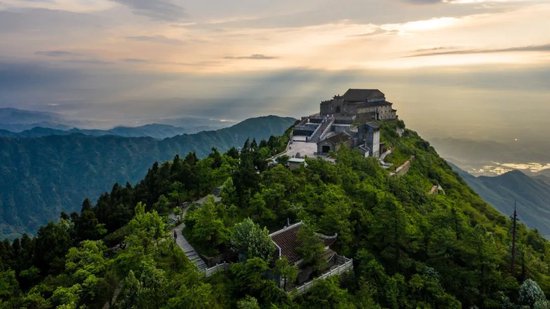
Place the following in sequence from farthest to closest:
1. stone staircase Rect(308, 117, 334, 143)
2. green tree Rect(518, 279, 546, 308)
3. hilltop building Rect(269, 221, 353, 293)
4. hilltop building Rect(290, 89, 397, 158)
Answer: stone staircase Rect(308, 117, 334, 143), hilltop building Rect(290, 89, 397, 158), green tree Rect(518, 279, 546, 308), hilltop building Rect(269, 221, 353, 293)

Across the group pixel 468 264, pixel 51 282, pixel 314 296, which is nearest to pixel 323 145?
pixel 468 264

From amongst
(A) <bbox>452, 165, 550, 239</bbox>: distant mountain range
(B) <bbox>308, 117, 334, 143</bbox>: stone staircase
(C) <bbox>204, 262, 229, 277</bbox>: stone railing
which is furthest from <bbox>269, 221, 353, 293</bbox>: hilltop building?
(A) <bbox>452, 165, 550, 239</bbox>: distant mountain range

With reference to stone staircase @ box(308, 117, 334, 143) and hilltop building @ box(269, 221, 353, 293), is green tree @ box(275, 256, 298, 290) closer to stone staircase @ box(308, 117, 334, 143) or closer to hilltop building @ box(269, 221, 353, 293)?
hilltop building @ box(269, 221, 353, 293)

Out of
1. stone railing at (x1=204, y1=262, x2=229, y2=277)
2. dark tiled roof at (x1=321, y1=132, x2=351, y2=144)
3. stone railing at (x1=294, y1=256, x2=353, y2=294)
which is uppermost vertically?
dark tiled roof at (x1=321, y1=132, x2=351, y2=144)

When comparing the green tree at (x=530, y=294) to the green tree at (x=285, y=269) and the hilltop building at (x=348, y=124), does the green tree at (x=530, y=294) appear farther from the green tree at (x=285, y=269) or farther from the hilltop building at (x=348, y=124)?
the hilltop building at (x=348, y=124)

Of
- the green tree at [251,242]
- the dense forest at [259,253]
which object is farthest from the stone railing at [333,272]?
the green tree at [251,242]

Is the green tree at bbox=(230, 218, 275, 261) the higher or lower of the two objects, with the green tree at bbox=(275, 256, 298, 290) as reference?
higher

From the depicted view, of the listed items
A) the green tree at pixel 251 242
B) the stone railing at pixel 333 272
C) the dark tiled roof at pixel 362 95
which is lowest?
the stone railing at pixel 333 272
